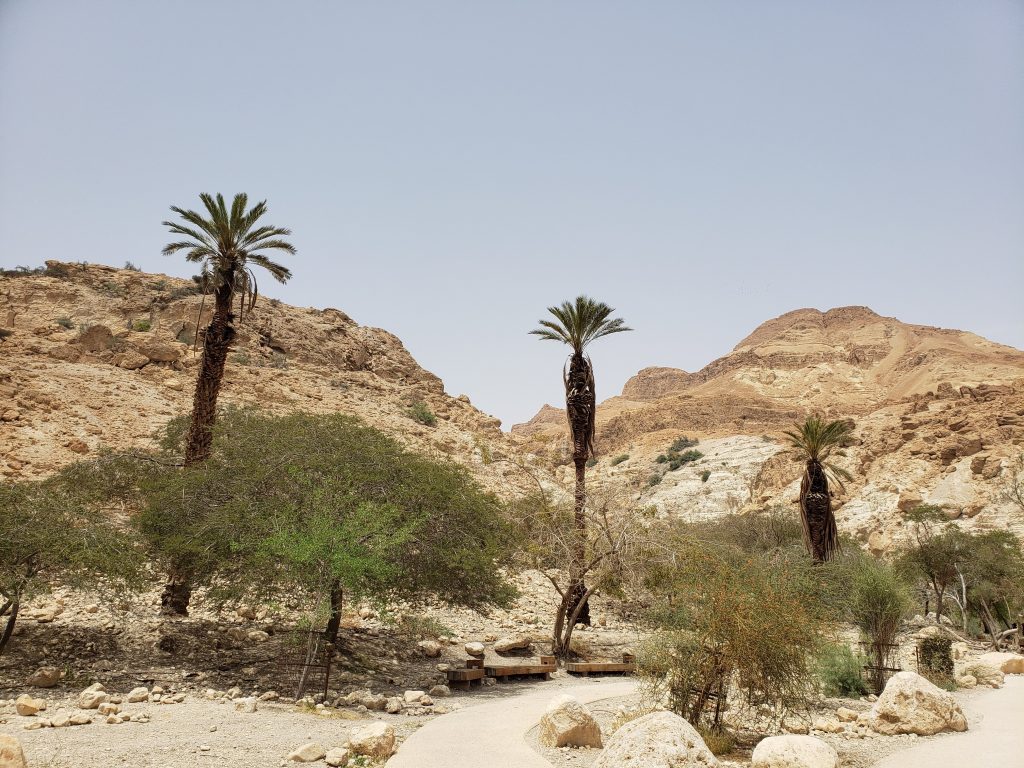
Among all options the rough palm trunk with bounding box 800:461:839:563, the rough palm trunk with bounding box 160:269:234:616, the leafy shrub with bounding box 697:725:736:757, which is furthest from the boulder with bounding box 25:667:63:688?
the rough palm trunk with bounding box 800:461:839:563

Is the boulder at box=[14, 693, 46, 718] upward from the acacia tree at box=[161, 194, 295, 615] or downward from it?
downward

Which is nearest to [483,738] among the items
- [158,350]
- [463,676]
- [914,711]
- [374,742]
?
[374,742]

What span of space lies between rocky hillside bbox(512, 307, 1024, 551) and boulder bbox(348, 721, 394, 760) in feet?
47.6

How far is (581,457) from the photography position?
25.1 meters

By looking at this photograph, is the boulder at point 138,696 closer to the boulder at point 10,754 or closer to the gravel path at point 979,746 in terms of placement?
the boulder at point 10,754

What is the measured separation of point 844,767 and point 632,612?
18505 mm

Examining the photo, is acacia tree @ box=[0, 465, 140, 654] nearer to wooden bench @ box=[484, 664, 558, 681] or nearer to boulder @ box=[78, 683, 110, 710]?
boulder @ box=[78, 683, 110, 710]

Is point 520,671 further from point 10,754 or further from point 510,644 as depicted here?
point 10,754

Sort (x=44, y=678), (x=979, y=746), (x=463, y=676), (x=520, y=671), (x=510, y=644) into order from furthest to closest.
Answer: (x=510, y=644), (x=520, y=671), (x=463, y=676), (x=44, y=678), (x=979, y=746)

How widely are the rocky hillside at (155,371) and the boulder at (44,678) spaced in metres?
16.2

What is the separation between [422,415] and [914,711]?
43271mm

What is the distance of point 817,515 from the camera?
27500mm

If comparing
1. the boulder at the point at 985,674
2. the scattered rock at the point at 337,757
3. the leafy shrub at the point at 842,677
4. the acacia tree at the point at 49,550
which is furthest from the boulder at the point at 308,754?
the boulder at the point at 985,674

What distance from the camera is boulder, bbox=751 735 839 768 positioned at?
971 cm
